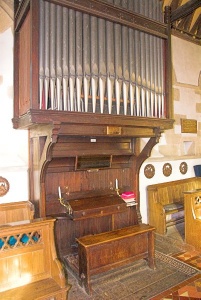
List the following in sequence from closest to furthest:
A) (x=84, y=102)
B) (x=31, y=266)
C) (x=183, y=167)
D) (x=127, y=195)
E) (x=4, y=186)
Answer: (x=31, y=266) < (x=84, y=102) < (x=4, y=186) < (x=127, y=195) < (x=183, y=167)

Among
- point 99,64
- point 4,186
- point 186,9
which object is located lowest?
point 4,186

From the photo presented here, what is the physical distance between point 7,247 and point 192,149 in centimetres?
499

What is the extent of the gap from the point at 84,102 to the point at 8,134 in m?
1.30

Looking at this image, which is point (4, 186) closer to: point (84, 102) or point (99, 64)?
point (84, 102)

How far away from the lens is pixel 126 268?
11.7ft

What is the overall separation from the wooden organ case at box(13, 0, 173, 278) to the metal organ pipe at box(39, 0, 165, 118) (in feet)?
0.04

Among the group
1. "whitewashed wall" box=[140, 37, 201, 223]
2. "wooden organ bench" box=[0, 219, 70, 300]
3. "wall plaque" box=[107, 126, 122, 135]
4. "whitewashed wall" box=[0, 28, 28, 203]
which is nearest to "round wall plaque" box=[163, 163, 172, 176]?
"whitewashed wall" box=[140, 37, 201, 223]

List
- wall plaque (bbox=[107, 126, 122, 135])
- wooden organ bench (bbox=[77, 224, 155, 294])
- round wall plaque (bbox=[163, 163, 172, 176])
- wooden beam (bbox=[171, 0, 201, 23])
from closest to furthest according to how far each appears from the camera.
Result: wooden organ bench (bbox=[77, 224, 155, 294]), wall plaque (bbox=[107, 126, 122, 135]), wooden beam (bbox=[171, 0, 201, 23]), round wall plaque (bbox=[163, 163, 172, 176])

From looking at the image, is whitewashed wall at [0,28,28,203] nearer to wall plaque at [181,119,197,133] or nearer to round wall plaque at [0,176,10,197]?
round wall plaque at [0,176,10,197]

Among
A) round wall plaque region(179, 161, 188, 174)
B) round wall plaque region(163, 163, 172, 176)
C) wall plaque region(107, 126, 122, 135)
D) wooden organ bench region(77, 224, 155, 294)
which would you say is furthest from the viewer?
round wall plaque region(179, 161, 188, 174)

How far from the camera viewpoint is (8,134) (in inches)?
143

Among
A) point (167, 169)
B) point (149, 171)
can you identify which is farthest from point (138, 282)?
point (167, 169)

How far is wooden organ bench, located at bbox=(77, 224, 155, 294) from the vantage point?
3.04 meters

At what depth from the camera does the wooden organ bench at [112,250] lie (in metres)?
3.04
